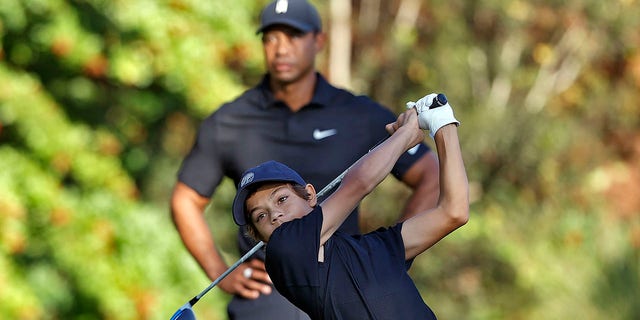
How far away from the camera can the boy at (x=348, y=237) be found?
4.07m

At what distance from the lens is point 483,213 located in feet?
56.2

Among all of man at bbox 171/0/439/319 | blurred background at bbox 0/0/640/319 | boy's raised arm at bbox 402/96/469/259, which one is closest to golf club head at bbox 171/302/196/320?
boy's raised arm at bbox 402/96/469/259

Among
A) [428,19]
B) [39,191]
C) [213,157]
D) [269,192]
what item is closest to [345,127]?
[213,157]

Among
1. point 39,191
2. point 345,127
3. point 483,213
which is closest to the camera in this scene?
point 345,127

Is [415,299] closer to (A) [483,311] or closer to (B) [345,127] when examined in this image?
(B) [345,127]

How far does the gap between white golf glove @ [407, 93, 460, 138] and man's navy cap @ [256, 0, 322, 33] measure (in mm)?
1898

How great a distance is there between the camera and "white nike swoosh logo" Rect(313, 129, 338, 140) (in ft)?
19.5

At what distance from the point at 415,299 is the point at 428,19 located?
1610cm

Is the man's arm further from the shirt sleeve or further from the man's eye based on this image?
the shirt sleeve

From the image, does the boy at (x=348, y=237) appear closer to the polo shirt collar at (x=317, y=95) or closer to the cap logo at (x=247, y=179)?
the cap logo at (x=247, y=179)

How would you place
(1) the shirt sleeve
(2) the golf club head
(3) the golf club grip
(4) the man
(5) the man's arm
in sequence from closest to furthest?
(1) the shirt sleeve, (3) the golf club grip, (2) the golf club head, (4) the man, (5) the man's arm

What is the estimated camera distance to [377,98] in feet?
57.4

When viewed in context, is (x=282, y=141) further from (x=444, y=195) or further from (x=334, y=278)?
(x=334, y=278)

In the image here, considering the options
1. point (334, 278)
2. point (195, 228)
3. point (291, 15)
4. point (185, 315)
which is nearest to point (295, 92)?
point (291, 15)
